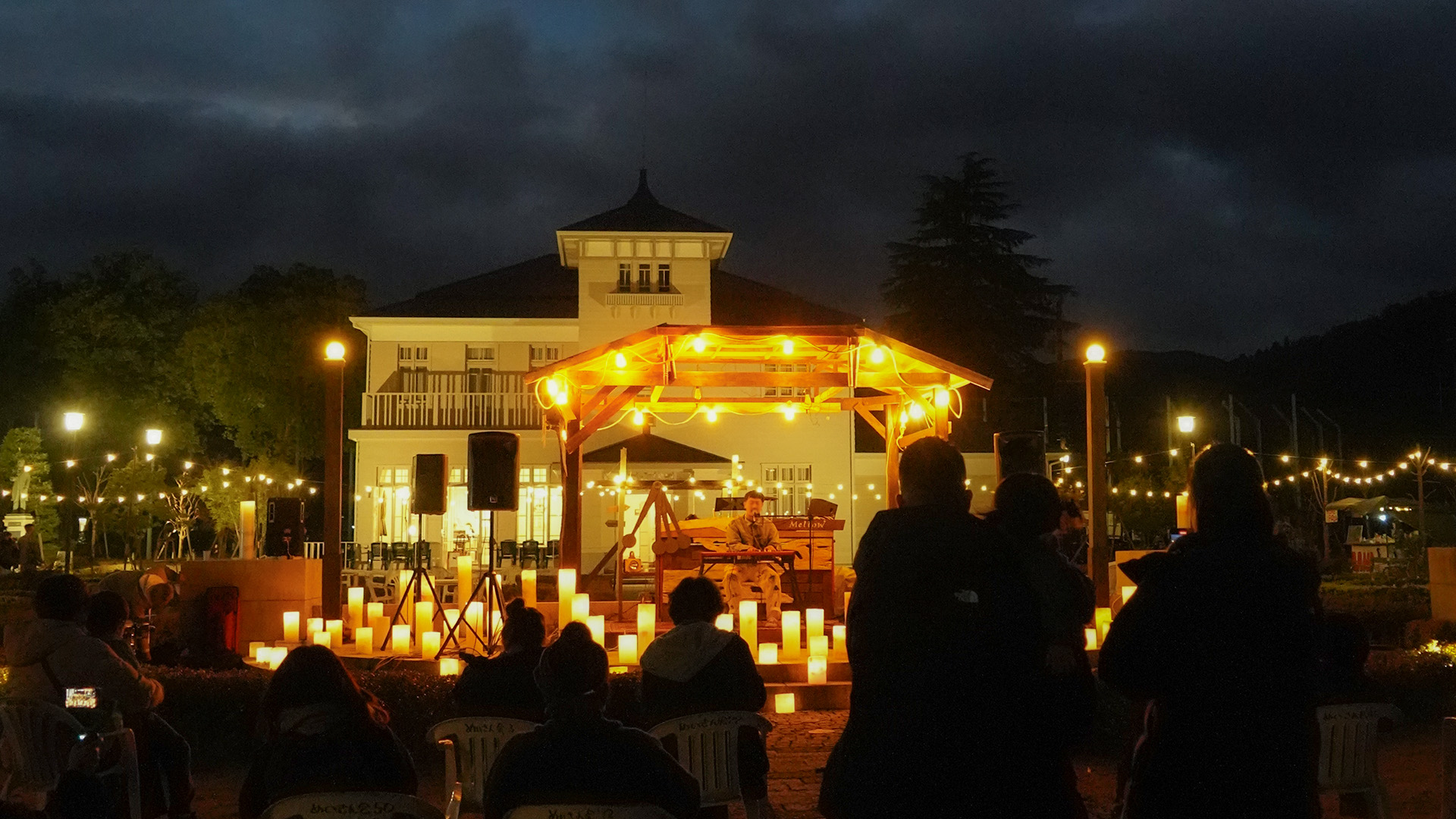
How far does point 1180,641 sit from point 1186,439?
33179 mm

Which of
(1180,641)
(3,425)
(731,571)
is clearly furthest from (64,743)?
(3,425)

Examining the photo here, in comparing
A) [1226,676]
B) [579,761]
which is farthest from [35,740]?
[1226,676]

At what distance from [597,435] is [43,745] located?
867 inches

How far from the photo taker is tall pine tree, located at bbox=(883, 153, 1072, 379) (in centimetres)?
3847

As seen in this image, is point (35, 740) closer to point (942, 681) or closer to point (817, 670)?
point (942, 681)

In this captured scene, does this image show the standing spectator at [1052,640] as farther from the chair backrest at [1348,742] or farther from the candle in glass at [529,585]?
the candle in glass at [529,585]

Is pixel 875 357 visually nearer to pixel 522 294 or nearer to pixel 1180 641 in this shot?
pixel 1180 641

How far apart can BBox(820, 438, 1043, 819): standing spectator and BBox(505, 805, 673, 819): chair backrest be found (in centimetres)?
47

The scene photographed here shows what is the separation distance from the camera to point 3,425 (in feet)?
133

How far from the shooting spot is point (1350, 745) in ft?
15.1

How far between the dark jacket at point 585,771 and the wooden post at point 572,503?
825 cm

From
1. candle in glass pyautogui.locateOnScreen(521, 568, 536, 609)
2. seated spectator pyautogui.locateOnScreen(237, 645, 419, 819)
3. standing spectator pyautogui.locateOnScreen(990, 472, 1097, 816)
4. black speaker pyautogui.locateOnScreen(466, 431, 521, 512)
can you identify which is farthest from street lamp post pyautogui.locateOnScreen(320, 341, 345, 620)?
standing spectator pyautogui.locateOnScreen(990, 472, 1097, 816)

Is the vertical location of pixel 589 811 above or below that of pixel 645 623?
above

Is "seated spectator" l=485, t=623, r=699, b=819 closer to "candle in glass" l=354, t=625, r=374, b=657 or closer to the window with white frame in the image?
"candle in glass" l=354, t=625, r=374, b=657
